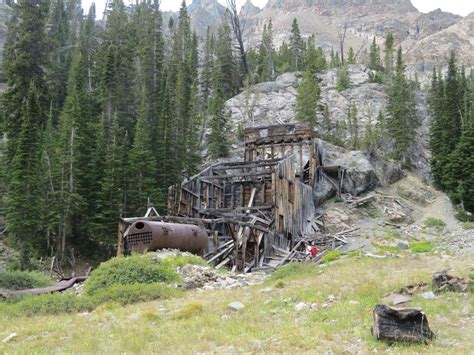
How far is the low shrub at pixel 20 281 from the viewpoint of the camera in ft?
58.2

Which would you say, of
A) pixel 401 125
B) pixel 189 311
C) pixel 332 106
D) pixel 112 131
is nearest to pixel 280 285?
pixel 189 311

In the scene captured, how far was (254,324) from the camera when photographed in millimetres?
10227

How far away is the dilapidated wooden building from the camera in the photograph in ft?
83.3

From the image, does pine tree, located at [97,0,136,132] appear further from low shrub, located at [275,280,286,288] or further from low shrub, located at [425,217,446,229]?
low shrub, located at [275,280,286,288]

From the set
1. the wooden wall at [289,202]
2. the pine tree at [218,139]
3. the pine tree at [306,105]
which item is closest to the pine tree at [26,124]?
the pine tree at [218,139]

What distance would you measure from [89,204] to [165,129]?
11364mm

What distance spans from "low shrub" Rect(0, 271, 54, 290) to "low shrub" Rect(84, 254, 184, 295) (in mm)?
3095

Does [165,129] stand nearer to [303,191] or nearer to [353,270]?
[303,191]

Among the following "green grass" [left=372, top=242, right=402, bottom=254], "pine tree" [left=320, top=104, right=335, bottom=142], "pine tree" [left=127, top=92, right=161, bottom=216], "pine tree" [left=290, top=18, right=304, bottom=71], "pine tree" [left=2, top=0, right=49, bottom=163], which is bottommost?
"green grass" [left=372, top=242, right=402, bottom=254]

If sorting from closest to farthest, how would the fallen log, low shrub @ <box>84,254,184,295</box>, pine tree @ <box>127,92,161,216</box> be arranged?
1. the fallen log
2. low shrub @ <box>84,254,184,295</box>
3. pine tree @ <box>127,92,161,216</box>

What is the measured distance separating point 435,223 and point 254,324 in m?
32.1

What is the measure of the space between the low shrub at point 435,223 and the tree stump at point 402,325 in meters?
31.5

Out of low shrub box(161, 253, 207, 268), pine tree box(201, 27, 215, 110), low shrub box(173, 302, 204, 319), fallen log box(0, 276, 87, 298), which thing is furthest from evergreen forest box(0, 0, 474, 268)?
low shrub box(173, 302, 204, 319)

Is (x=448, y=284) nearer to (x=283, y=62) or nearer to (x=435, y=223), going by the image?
(x=435, y=223)
